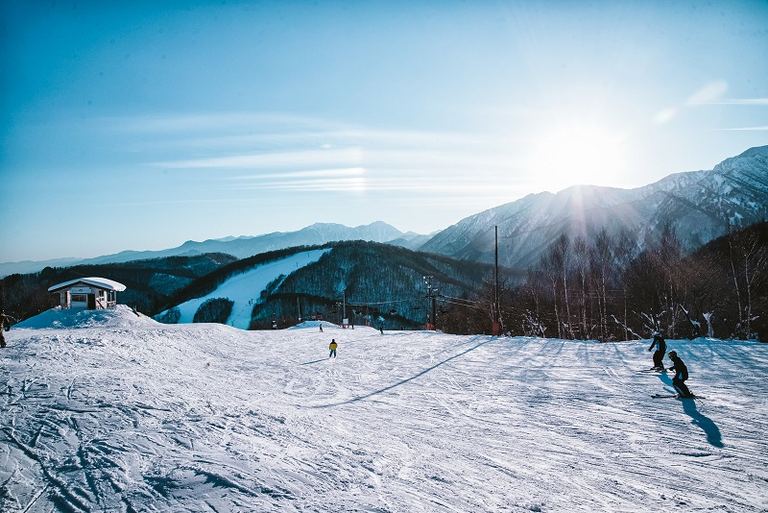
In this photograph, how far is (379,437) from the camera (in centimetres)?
1005

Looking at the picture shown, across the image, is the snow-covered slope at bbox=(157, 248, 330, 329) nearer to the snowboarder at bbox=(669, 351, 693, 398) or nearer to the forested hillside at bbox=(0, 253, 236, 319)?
the forested hillside at bbox=(0, 253, 236, 319)

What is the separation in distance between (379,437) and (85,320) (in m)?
33.8

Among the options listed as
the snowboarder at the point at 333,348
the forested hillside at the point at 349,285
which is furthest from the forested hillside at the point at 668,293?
the forested hillside at the point at 349,285

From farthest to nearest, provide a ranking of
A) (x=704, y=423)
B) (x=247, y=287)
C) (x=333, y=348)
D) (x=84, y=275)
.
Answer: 1. (x=247, y=287)
2. (x=84, y=275)
3. (x=333, y=348)
4. (x=704, y=423)

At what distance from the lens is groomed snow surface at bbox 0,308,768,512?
6512 mm

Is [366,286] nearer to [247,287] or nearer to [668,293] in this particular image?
[247,287]

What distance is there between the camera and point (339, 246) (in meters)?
173

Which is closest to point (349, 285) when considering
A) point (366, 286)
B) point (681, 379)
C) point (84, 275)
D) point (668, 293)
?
point (366, 286)

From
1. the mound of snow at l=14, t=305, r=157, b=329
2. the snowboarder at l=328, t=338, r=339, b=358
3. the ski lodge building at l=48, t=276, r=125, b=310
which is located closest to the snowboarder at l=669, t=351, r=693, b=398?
the snowboarder at l=328, t=338, r=339, b=358

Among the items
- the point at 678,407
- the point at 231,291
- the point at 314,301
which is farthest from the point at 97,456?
the point at 231,291

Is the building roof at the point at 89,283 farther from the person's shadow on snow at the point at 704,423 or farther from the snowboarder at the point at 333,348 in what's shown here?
the person's shadow on snow at the point at 704,423

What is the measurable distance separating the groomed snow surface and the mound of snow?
14.5 metres

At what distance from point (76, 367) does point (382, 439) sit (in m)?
12.4

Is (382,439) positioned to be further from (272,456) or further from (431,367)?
(431,367)
